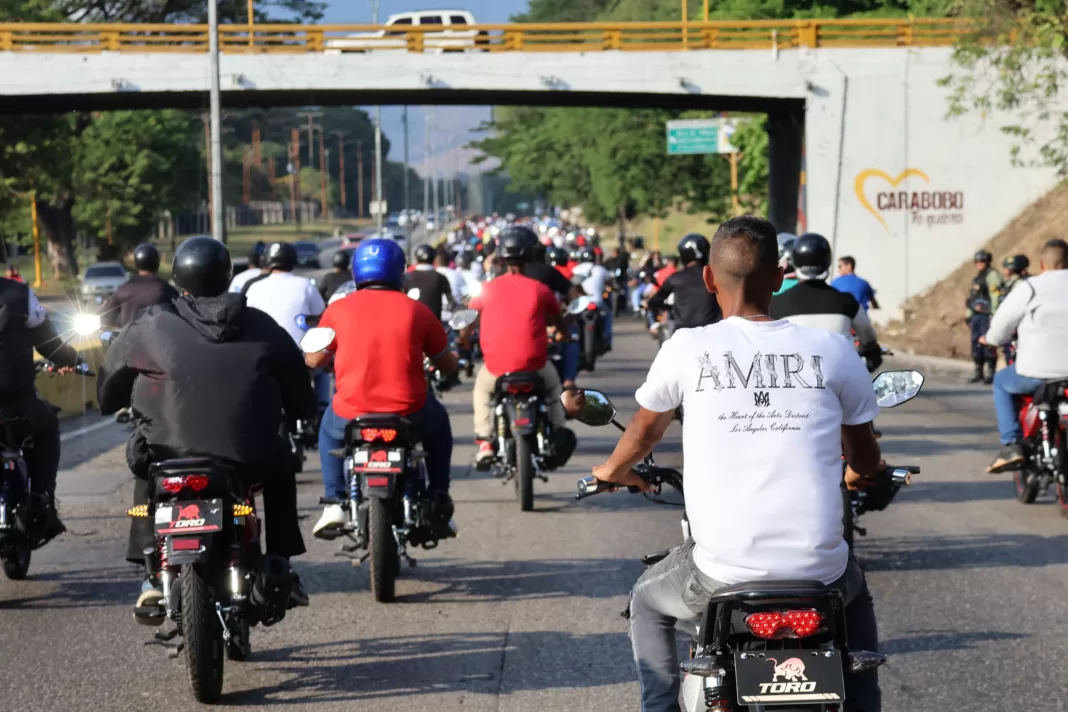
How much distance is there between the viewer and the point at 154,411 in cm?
657

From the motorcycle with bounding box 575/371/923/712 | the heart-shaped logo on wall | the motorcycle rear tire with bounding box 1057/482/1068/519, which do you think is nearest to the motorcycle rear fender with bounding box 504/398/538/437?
the motorcycle rear tire with bounding box 1057/482/1068/519

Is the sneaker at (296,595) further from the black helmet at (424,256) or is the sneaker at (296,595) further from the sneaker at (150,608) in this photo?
the black helmet at (424,256)

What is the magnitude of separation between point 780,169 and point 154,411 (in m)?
35.5

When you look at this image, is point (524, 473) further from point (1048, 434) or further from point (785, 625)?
point (785, 625)

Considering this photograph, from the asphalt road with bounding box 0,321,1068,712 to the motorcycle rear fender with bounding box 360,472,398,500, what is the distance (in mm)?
587

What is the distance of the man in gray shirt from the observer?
10.7 metres

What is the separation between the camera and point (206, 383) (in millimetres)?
6516

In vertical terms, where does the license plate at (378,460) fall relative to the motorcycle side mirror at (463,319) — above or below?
below

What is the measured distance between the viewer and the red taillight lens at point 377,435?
826 cm

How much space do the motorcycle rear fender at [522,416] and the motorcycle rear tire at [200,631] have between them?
499cm

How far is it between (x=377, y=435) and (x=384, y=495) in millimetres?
341

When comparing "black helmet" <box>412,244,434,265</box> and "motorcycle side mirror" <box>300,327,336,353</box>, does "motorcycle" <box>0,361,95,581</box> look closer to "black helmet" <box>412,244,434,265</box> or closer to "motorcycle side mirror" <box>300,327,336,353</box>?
"motorcycle side mirror" <box>300,327,336,353</box>

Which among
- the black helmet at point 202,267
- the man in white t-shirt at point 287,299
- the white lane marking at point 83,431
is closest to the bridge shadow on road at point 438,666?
the black helmet at point 202,267

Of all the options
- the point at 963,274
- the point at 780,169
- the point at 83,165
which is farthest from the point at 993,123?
the point at 83,165
